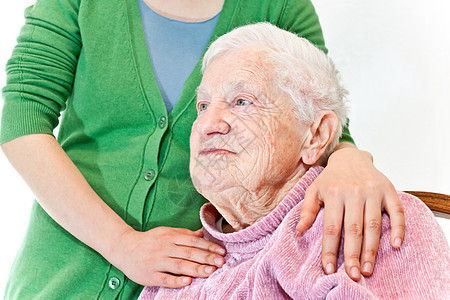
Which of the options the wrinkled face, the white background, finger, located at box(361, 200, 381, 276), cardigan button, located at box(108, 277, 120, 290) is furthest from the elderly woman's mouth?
the white background

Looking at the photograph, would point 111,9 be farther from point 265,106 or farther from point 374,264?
point 374,264

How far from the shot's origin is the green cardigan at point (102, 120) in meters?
1.49

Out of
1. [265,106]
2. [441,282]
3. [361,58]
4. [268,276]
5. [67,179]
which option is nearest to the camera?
[441,282]

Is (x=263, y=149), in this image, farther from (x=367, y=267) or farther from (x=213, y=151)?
(x=367, y=267)

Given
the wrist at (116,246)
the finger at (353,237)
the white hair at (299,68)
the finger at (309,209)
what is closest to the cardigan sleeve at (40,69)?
the wrist at (116,246)

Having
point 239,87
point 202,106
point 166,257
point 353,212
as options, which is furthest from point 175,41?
point 353,212

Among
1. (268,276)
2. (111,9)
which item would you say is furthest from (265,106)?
(111,9)

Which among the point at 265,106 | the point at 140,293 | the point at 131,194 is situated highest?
the point at 265,106

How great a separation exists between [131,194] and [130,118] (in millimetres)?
232

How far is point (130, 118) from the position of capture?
5.09 feet

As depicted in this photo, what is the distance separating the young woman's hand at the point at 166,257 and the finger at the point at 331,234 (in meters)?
0.36

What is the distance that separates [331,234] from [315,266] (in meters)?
0.08

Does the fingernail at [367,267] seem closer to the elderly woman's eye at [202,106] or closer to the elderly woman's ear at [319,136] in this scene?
the elderly woman's ear at [319,136]

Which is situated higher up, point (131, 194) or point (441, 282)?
point (441, 282)
